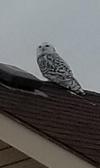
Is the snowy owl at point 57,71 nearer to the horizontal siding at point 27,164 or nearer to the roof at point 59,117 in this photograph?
the roof at point 59,117

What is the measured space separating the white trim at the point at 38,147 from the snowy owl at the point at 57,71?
A: 6.70 feet

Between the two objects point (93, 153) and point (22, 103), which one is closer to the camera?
point (93, 153)

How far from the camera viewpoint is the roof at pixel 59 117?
289 cm

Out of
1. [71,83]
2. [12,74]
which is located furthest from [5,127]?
[71,83]

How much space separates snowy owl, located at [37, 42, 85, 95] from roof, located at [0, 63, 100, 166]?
0.55 metres

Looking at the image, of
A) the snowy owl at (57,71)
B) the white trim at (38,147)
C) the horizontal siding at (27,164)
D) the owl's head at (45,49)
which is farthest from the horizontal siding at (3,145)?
the owl's head at (45,49)

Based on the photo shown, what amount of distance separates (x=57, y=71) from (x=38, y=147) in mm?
2246

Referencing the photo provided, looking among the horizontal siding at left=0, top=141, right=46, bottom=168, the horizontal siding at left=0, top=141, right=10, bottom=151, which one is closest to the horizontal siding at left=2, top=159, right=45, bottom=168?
the horizontal siding at left=0, top=141, right=46, bottom=168

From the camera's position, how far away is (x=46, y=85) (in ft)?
15.3

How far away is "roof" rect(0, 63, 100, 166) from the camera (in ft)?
9.48

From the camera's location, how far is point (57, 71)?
500 centimetres

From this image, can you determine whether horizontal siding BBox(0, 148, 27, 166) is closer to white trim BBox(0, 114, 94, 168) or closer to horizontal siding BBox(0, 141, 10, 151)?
horizontal siding BBox(0, 141, 10, 151)

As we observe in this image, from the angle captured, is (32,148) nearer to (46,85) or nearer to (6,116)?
(6,116)

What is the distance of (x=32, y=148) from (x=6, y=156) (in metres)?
0.48
